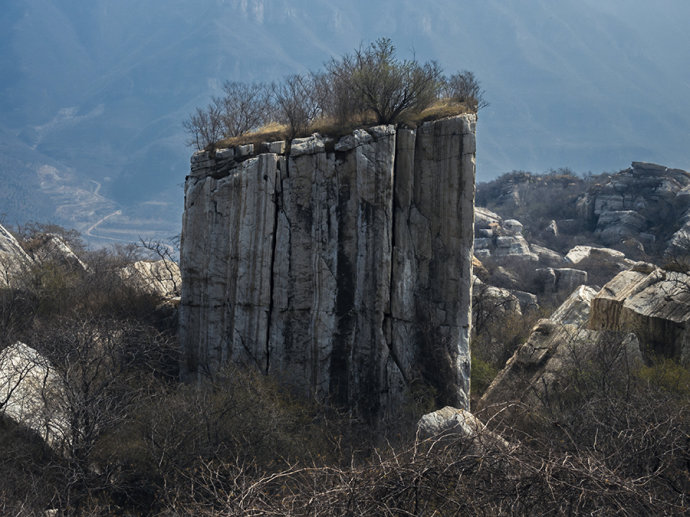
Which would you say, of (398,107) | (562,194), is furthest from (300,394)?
(562,194)

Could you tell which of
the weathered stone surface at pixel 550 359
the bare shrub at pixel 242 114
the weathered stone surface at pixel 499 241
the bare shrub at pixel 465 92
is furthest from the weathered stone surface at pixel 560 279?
the bare shrub at pixel 242 114

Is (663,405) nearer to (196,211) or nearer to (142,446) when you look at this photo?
(142,446)

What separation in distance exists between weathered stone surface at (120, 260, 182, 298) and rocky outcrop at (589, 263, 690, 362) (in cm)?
1580

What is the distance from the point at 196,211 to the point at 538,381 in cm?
1128

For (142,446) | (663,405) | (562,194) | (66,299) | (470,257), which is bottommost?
(142,446)

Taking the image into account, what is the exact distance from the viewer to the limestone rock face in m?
15.8

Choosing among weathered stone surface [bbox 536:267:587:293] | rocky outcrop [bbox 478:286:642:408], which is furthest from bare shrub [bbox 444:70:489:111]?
weathered stone surface [bbox 536:267:587:293]

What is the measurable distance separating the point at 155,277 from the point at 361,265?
11.8 metres

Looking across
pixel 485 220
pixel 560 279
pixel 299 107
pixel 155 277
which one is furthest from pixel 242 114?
pixel 485 220

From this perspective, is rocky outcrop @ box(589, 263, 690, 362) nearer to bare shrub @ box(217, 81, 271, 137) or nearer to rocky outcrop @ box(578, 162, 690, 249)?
bare shrub @ box(217, 81, 271, 137)

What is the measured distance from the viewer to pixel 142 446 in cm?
1215

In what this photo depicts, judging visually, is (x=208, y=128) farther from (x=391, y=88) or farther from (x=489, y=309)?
(x=489, y=309)

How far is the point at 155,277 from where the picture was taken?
24375 millimetres

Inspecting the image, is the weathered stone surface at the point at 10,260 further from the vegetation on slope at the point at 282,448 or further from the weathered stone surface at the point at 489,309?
the weathered stone surface at the point at 489,309
